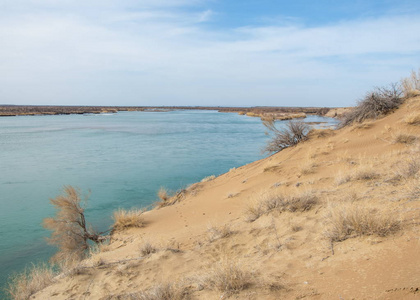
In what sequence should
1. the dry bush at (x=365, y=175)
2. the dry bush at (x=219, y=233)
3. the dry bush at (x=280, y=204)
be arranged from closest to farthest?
the dry bush at (x=219, y=233)
the dry bush at (x=280, y=204)
the dry bush at (x=365, y=175)

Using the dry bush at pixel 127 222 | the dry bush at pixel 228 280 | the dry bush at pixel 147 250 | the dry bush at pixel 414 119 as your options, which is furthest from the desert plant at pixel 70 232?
the dry bush at pixel 414 119

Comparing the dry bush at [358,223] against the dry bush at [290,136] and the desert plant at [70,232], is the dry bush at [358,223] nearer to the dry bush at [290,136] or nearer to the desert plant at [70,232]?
the desert plant at [70,232]

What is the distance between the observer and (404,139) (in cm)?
860

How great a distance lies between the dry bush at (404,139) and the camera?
27.9ft

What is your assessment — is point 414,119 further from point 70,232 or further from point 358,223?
point 70,232

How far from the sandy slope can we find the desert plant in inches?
36.3

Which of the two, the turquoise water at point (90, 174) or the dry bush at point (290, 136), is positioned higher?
the dry bush at point (290, 136)

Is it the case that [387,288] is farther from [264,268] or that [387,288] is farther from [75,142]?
[75,142]

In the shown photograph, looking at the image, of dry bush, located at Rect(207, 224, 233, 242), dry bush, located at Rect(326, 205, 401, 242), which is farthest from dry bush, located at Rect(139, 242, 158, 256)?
dry bush, located at Rect(326, 205, 401, 242)

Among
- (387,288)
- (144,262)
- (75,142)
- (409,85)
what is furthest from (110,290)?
(75,142)

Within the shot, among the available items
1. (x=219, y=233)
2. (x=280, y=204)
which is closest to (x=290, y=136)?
(x=280, y=204)

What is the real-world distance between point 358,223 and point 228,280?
1.80 metres

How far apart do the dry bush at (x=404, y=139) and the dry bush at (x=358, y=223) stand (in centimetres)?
584

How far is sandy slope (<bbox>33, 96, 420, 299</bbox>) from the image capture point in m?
2.89
